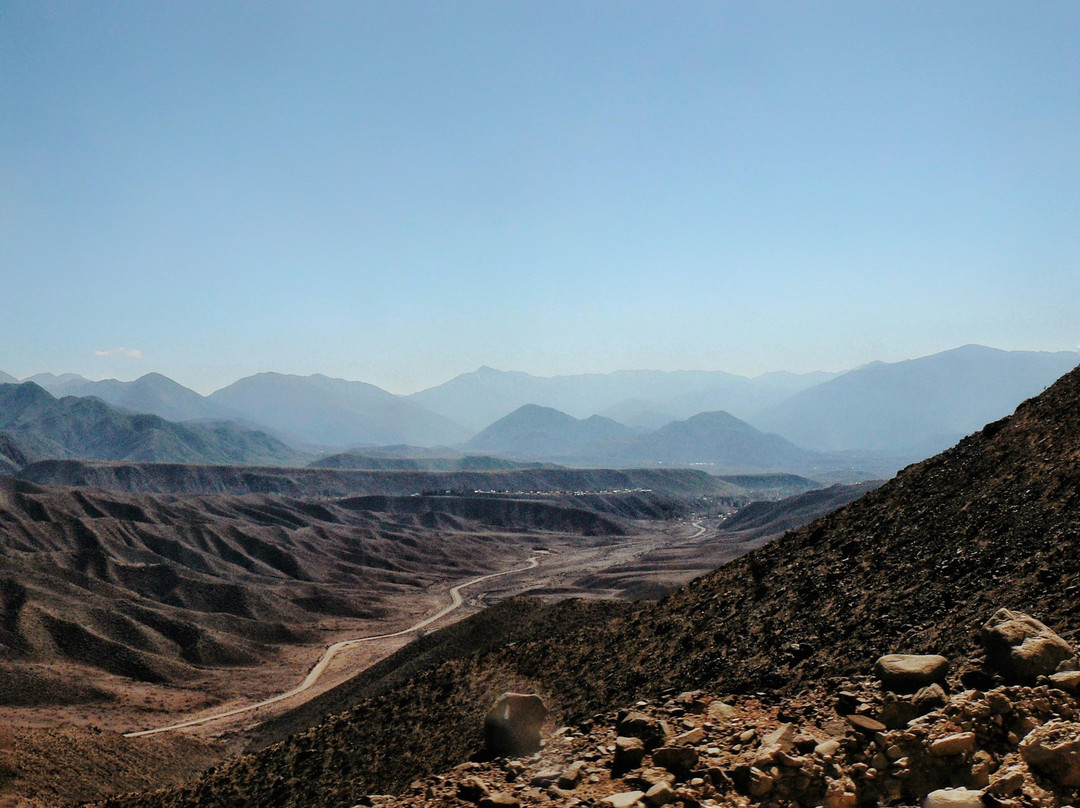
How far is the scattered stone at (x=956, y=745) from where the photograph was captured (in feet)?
24.8

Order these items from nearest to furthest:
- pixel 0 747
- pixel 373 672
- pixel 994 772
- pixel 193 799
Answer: pixel 994 772
pixel 193 799
pixel 0 747
pixel 373 672

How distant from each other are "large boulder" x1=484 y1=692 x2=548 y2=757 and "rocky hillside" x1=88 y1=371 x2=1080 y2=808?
89 cm

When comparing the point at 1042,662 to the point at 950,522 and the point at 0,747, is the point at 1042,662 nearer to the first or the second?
the point at 950,522

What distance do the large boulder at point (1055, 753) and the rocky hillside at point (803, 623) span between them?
1.79 meters

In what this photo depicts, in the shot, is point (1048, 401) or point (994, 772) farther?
point (1048, 401)

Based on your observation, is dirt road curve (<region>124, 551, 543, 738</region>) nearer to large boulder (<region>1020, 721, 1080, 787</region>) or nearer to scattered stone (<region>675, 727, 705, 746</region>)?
scattered stone (<region>675, 727, 705, 746</region>)

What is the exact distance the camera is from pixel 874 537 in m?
19.6

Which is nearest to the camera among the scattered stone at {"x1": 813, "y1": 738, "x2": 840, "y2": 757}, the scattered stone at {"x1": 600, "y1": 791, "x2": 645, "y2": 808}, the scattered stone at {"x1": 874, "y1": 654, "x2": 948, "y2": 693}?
the scattered stone at {"x1": 600, "y1": 791, "x2": 645, "y2": 808}

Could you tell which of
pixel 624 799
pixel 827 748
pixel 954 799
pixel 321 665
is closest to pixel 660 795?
pixel 624 799

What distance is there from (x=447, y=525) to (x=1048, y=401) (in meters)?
132

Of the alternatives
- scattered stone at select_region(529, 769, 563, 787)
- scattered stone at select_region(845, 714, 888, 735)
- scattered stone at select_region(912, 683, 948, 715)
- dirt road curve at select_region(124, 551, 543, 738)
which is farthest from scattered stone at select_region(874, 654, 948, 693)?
dirt road curve at select_region(124, 551, 543, 738)

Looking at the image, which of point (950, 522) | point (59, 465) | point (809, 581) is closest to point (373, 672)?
point (809, 581)

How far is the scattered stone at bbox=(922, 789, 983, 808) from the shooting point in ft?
21.6

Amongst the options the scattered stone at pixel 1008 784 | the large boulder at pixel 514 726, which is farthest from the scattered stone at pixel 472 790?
the scattered stone at pixel 1008 784
